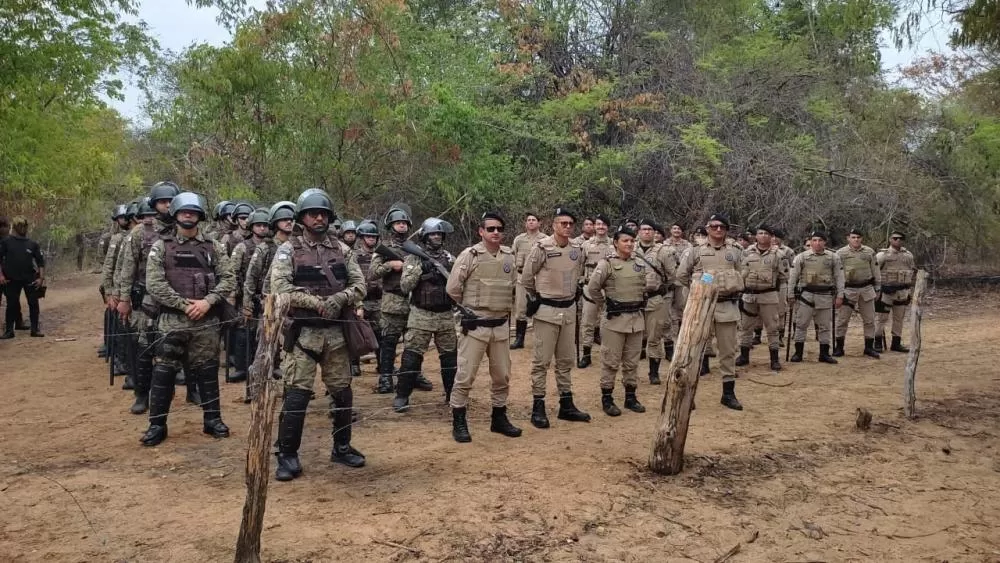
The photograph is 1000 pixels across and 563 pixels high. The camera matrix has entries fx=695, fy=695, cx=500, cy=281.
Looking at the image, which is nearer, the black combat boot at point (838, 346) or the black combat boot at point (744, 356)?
the black combat boot at point (744, 356)

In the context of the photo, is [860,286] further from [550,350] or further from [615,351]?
[550,350]

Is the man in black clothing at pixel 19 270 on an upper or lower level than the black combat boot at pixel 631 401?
upper

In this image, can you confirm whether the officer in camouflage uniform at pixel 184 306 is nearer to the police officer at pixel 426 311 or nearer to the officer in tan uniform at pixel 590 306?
the police officer at pixel 426 311

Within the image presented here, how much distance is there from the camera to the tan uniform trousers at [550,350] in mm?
6742

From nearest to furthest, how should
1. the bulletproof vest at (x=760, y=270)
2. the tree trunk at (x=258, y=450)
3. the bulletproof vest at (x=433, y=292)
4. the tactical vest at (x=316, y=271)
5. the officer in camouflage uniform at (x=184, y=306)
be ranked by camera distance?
the tree trunk at (x=258, y=450) → the tactical vest at (x=316, y=271) → the officer in camouflage uniform at (x=184, y=306) → the bulletproof vest at (x=433, y=292) → the bulletproof vest at (x=760, y=270)

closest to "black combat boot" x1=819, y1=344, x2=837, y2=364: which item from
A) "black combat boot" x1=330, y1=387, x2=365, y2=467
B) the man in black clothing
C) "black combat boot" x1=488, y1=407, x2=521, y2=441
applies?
"black combat boot" x1=488, y1=407, x2=521, y2=441

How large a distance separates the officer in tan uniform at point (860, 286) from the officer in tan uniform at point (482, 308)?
6.66 meters

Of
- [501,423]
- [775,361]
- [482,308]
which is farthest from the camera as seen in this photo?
[775,361]

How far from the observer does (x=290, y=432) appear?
5.32m

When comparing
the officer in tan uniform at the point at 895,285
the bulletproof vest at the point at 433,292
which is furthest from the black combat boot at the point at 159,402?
the officer in tan uniform at the point at 895,285

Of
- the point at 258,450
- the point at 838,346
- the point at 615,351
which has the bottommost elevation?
the point at 838,346

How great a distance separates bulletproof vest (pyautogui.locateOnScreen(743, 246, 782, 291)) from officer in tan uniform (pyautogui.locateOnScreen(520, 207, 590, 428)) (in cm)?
365

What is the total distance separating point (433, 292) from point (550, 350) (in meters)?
1.35

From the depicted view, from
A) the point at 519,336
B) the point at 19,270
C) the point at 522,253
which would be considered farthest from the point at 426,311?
the point at 19,270
